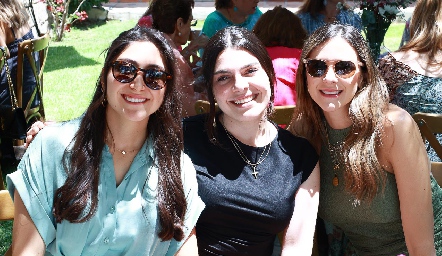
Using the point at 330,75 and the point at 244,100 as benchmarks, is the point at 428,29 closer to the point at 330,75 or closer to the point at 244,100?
the point at 330,75

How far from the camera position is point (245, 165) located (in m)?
2.32

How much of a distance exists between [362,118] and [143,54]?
88 cm

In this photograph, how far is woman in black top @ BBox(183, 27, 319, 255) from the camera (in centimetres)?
224

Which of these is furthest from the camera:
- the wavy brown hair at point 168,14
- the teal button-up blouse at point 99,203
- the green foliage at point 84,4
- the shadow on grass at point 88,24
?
the shadow on grass at point 88,24

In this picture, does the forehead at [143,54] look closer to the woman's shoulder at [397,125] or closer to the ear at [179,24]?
the woman's shoulder at [397,125]

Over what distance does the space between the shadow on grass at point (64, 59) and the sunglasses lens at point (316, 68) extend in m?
7.93

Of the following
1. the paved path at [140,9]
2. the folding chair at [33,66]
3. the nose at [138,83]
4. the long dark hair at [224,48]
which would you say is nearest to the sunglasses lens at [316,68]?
the long dark hair at [224,48]

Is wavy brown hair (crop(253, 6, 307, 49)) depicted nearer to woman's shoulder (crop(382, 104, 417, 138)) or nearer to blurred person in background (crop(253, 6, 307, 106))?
blurred person in background (crop(253, 6, 307, 106))

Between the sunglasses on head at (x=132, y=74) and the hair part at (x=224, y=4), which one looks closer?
the sunglasses on head at (x=132, y=74)

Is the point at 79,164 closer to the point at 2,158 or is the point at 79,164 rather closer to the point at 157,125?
the point at 157,125

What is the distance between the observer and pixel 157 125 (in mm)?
2170

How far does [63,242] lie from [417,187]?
52.4 inches

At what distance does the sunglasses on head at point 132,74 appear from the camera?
2.01 metres

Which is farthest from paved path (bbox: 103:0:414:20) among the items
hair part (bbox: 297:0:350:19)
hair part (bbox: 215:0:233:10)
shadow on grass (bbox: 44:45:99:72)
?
hair part (bbox: 297:0:350:19)
